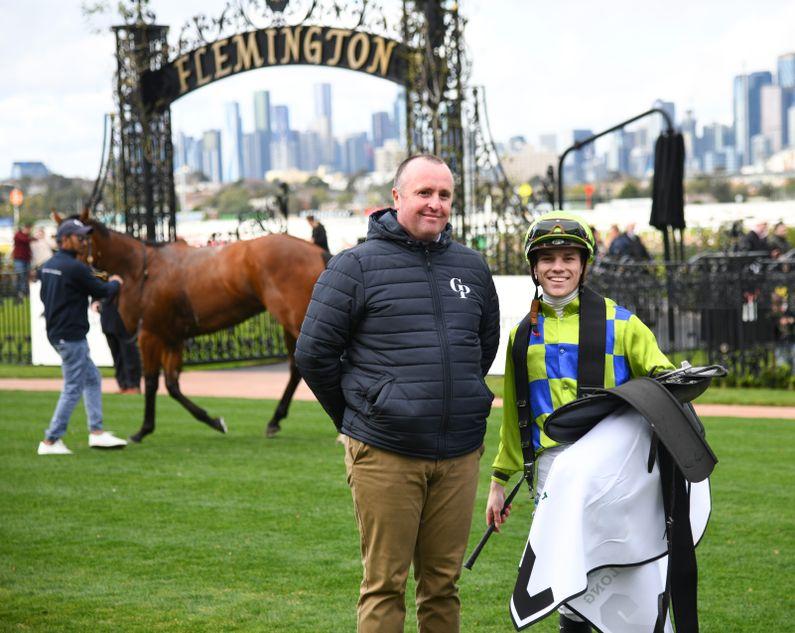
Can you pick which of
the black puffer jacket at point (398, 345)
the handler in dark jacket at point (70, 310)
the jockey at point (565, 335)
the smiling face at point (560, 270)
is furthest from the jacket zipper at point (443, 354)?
the handler in dark jacket at point (70, 310)

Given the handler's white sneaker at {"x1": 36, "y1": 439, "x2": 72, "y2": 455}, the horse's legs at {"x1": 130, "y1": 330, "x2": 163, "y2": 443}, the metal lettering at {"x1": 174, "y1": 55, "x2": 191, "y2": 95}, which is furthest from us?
the metal lettering at {"x1": 174, "y1": 55, "x2": 191, "y2": 95}

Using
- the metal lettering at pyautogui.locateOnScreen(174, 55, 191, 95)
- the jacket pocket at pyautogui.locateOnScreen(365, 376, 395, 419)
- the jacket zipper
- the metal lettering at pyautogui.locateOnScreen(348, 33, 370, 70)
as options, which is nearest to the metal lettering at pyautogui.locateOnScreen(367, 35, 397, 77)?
the metal lettering at pyautogui.locateOnScreen(348, 33, 370, 70)

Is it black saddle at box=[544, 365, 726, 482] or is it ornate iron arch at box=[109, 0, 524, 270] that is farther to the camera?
ornate iron arch at box=[109, 0, 524, 270]

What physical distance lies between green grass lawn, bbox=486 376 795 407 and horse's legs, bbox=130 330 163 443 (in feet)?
14.5

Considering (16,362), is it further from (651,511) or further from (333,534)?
(651,511)

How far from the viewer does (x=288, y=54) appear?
16.6 meters

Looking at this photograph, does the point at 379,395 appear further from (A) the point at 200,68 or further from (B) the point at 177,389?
(A) the point at 200,68

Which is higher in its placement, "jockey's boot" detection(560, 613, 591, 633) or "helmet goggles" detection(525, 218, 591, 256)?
"helmet goggles" detection(525, 218, 591, 256)

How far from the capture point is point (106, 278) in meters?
10.6

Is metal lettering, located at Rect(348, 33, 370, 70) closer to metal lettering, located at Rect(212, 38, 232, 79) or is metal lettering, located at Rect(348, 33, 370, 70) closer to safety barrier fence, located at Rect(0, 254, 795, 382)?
metal lettering, located at Rect(212, 38, 232, 79)

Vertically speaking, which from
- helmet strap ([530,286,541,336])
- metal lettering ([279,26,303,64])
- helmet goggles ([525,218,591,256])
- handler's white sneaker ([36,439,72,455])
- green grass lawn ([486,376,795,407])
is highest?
metal lettering ([279,26,303,64])

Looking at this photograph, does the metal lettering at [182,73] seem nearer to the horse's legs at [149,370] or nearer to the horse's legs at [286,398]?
the horse's legs at [149,370]

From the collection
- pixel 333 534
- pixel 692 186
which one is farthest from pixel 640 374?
pixel 692 186

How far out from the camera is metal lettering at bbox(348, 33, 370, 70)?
53.1 feet
